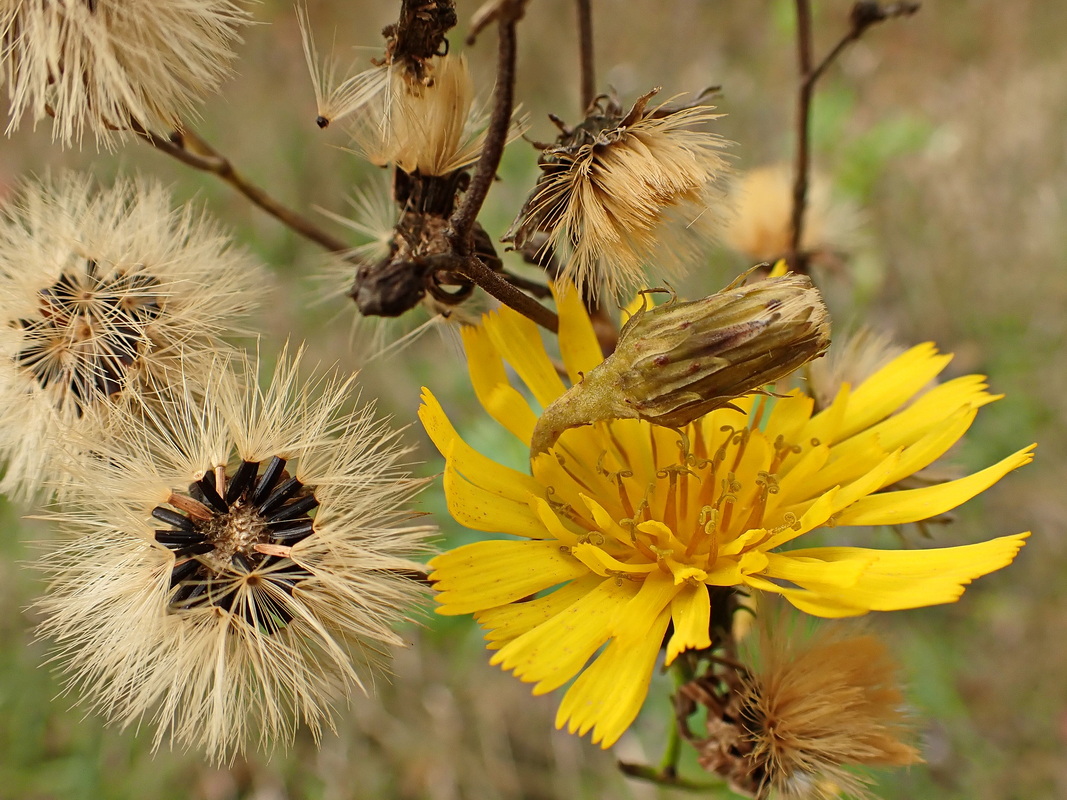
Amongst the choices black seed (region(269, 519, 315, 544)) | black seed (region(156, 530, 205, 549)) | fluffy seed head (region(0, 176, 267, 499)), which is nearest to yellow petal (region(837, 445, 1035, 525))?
black seed (region(269, 519, 315, 544))

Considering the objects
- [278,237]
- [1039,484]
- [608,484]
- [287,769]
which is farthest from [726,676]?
[278,237]

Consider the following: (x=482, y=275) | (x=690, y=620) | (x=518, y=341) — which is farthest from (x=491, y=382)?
(x=690, y=620)

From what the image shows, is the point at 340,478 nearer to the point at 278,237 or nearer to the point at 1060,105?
the point at 278,237

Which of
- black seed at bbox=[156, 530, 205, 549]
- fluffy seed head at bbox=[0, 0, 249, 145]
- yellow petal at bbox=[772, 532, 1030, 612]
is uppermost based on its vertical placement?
fluffy seed head at bbox=[0, 0, 249, 145]

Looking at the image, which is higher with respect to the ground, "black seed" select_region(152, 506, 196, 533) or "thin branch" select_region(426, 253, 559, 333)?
"thin branch" select_region(426, 253, 559, 333)

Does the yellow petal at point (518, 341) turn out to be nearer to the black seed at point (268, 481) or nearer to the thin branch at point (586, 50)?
the black seed at point (268, 481)

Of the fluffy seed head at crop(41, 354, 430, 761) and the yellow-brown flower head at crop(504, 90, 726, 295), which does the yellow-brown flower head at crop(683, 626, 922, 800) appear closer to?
the fluffy seed head at crop(41, 354, 430, 761)

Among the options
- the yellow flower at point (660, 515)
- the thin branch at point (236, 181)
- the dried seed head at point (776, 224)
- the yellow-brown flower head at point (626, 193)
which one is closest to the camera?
the yellow flower at point (660, 515)

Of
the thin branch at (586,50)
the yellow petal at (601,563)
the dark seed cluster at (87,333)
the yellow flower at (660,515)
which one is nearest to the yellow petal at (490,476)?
the yellow flower at (660,515)
